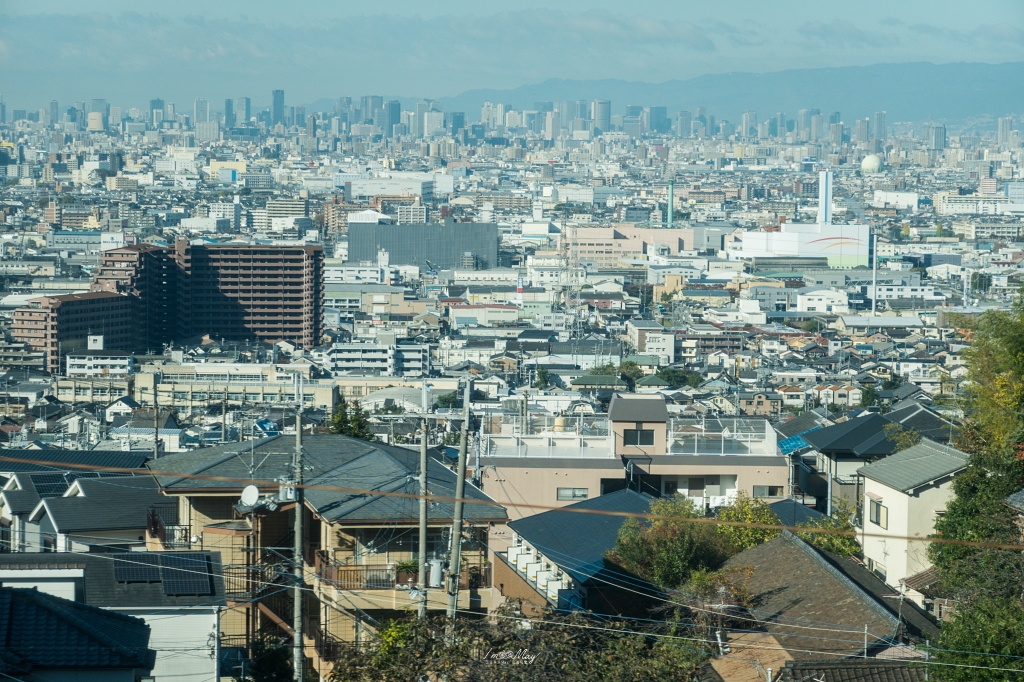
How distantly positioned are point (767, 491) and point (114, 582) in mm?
2948

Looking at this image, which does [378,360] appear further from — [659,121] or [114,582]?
[659,121]

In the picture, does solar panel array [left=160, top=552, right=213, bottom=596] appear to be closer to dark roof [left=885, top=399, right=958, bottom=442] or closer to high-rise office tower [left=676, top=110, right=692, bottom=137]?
dark roof [left=885, top=399, right=958, bottom=442]

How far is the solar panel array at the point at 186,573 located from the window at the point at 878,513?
6.26 ft

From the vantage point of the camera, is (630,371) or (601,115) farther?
(601,115)

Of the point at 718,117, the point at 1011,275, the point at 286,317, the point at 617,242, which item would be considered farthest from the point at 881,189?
the point at 718,117

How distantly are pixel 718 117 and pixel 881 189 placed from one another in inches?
2535

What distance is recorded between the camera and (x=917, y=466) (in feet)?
13.6

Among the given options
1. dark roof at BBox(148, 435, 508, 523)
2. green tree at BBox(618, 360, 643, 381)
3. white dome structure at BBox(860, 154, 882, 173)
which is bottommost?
green tree at BBox(618, 360, 643, 381)

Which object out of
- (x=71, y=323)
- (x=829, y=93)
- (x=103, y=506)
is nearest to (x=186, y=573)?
(x=103, y=506)

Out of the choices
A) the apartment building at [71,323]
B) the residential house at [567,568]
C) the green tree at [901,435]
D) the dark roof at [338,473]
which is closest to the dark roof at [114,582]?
the dark roof at [338,473]

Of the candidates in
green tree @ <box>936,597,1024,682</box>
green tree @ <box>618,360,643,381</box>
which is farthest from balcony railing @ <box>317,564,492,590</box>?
green tree @ <box>618,360,643,381</box>

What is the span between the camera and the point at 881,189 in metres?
53.5

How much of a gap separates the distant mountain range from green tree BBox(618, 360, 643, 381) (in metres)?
83.0

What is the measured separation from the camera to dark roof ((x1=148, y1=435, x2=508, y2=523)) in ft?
10.3
